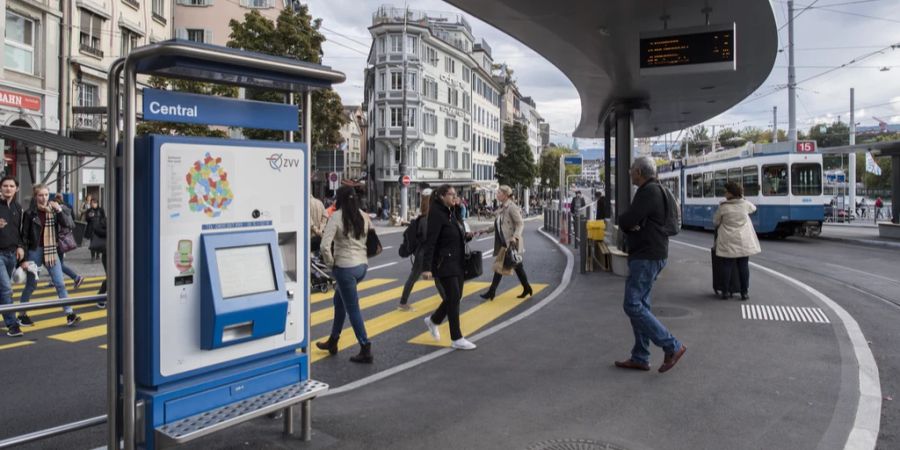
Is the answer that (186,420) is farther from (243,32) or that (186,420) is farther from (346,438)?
(243,32)

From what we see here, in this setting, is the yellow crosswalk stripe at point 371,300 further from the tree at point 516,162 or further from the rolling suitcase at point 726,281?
the tree at point 516,162

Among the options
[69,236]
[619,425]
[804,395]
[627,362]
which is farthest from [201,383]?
[69,236]

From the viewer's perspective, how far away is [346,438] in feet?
14.3

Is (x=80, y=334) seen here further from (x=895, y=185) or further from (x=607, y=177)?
(x=895, y=185)

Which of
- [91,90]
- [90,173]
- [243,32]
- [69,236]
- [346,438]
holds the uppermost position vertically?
[243,32]

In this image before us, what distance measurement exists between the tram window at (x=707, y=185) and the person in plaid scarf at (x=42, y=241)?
80.3 ft

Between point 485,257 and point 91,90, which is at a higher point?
point 91,90

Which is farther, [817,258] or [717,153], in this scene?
[717,153]

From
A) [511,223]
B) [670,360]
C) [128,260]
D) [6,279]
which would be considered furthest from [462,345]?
[6,279]

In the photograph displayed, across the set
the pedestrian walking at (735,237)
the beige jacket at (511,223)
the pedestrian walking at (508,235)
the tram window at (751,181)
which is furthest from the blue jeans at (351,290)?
the tram window at (751,181)

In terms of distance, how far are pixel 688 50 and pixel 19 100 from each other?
20797mm

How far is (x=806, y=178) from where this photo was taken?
21781 millimetres

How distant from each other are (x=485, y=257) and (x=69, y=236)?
34.0ft

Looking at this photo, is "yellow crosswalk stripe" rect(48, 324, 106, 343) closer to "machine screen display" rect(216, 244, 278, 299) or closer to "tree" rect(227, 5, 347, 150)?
A: "machine screen display" rect(216, 244, 278, 299)
